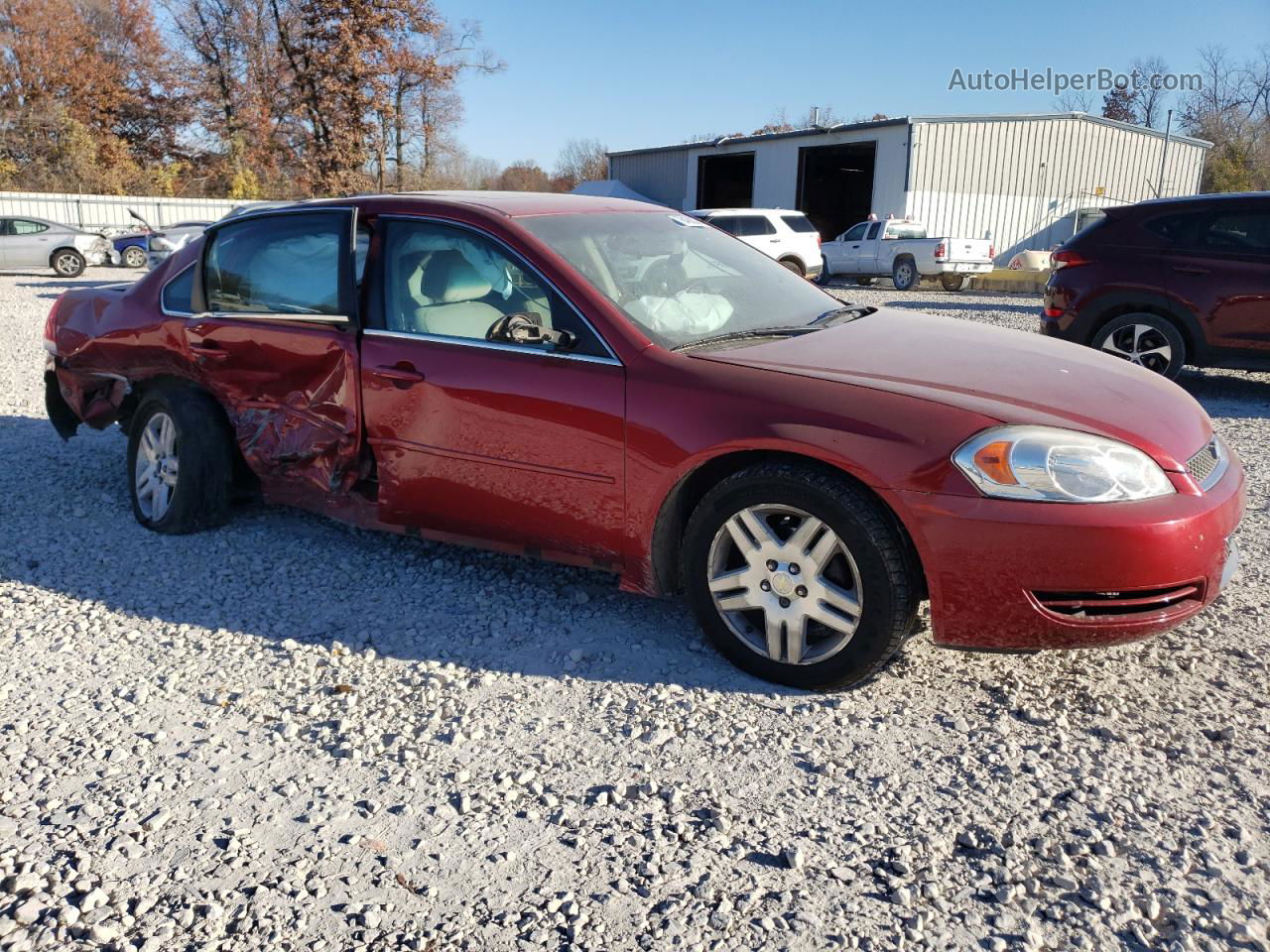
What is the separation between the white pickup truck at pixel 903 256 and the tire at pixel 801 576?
1986 cm

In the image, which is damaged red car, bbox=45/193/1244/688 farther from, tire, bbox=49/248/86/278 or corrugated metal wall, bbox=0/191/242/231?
corrugated metal wall, bbox=0/191/242/231

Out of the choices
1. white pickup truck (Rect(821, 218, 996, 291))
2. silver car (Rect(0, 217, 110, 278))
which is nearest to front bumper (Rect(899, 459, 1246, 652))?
white pickup truck (Rect(821, 218, 996, 291))

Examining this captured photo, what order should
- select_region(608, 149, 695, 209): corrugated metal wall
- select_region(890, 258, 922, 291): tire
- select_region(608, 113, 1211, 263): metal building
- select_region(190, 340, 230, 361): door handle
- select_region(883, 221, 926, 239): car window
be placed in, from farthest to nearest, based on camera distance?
select_region(608, 149, 695, 209): corrugated metal wall, select_region(608, 113, 1211, 263): metal building, select_region(883, 221, 926, 239): car window, select_region(890, 258, 922, 291): tire, select_region(190, 340, 230, 361): door handle

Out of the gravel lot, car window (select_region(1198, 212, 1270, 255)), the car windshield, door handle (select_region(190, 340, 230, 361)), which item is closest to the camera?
the gravel lot

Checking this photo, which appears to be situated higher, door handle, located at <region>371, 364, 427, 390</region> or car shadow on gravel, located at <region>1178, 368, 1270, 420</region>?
door handle, located at <region>371, 364, 427, 390</region>

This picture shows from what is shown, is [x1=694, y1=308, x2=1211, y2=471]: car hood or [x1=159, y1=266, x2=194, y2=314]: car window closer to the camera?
[x1=694, y1=308, x2=1211, y2=471]: car hood

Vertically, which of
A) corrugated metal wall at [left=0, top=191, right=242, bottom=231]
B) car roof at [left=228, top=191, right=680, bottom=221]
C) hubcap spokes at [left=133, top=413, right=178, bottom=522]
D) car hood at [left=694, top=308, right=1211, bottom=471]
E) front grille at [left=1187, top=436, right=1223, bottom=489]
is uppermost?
corrugated metal wall at [left=0, top=191, right=242, bottom=231]

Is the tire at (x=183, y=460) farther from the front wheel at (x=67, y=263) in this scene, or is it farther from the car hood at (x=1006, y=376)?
the front wheel at (x=67, y=263)

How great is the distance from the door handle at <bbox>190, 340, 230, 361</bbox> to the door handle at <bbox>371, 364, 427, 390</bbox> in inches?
42.4

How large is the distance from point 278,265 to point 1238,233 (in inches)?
290

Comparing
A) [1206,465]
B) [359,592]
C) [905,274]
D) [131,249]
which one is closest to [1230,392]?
[1206,465]

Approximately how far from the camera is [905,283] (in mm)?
23578

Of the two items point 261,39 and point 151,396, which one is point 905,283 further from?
point 261,39

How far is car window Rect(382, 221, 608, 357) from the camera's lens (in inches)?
155
